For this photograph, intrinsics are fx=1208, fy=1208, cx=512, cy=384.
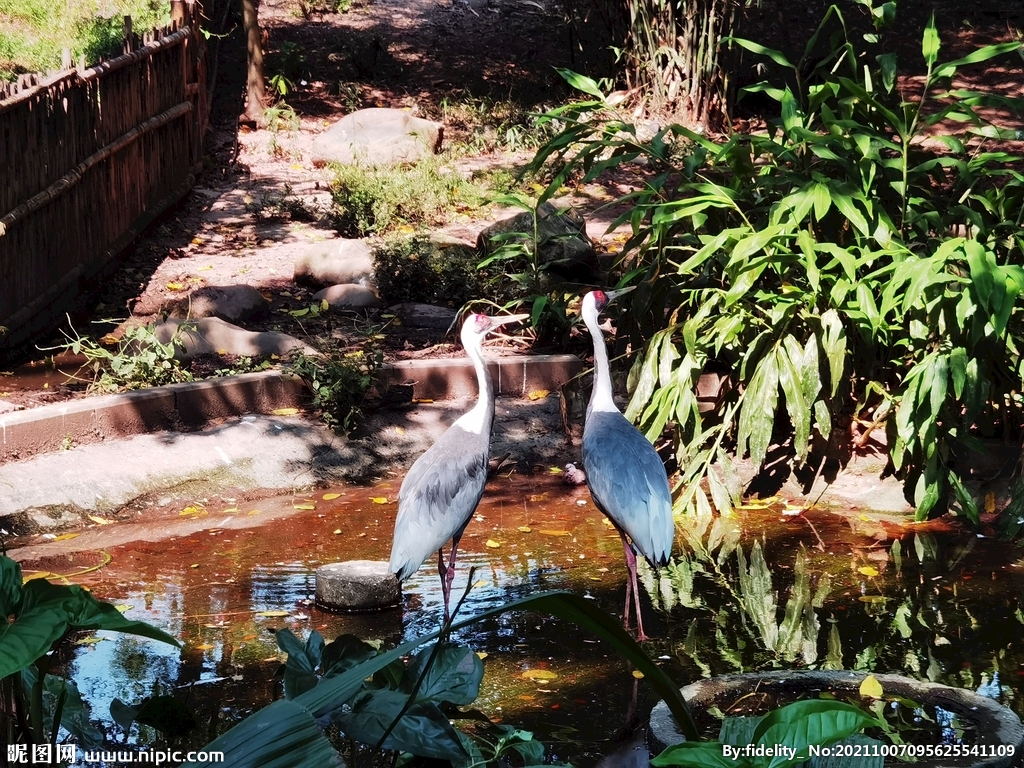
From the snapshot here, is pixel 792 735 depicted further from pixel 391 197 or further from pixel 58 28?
pixel 58 28

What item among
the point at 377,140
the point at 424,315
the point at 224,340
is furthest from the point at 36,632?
the point at 377,140

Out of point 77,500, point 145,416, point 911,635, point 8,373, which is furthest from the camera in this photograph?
point 8,373

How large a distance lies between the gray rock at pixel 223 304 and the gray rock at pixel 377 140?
387cm

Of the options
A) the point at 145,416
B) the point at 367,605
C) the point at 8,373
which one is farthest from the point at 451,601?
the point at 8,373

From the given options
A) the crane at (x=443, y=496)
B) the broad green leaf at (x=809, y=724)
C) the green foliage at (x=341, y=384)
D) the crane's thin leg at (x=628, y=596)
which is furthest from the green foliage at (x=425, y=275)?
the broad green leaf at (x=809, y=724)

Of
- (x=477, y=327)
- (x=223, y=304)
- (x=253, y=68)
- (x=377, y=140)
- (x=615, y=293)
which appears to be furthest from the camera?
(x=253, y=68)

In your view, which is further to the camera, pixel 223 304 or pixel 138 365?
pixel 223 304

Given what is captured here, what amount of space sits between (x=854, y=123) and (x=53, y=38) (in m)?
10.6

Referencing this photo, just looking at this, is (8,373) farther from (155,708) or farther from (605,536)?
(155,708)

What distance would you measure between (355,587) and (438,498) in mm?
485

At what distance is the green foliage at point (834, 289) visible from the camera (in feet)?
18.3

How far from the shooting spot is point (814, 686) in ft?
11.8

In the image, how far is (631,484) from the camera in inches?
193

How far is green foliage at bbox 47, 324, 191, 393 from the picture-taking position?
22.1ft
